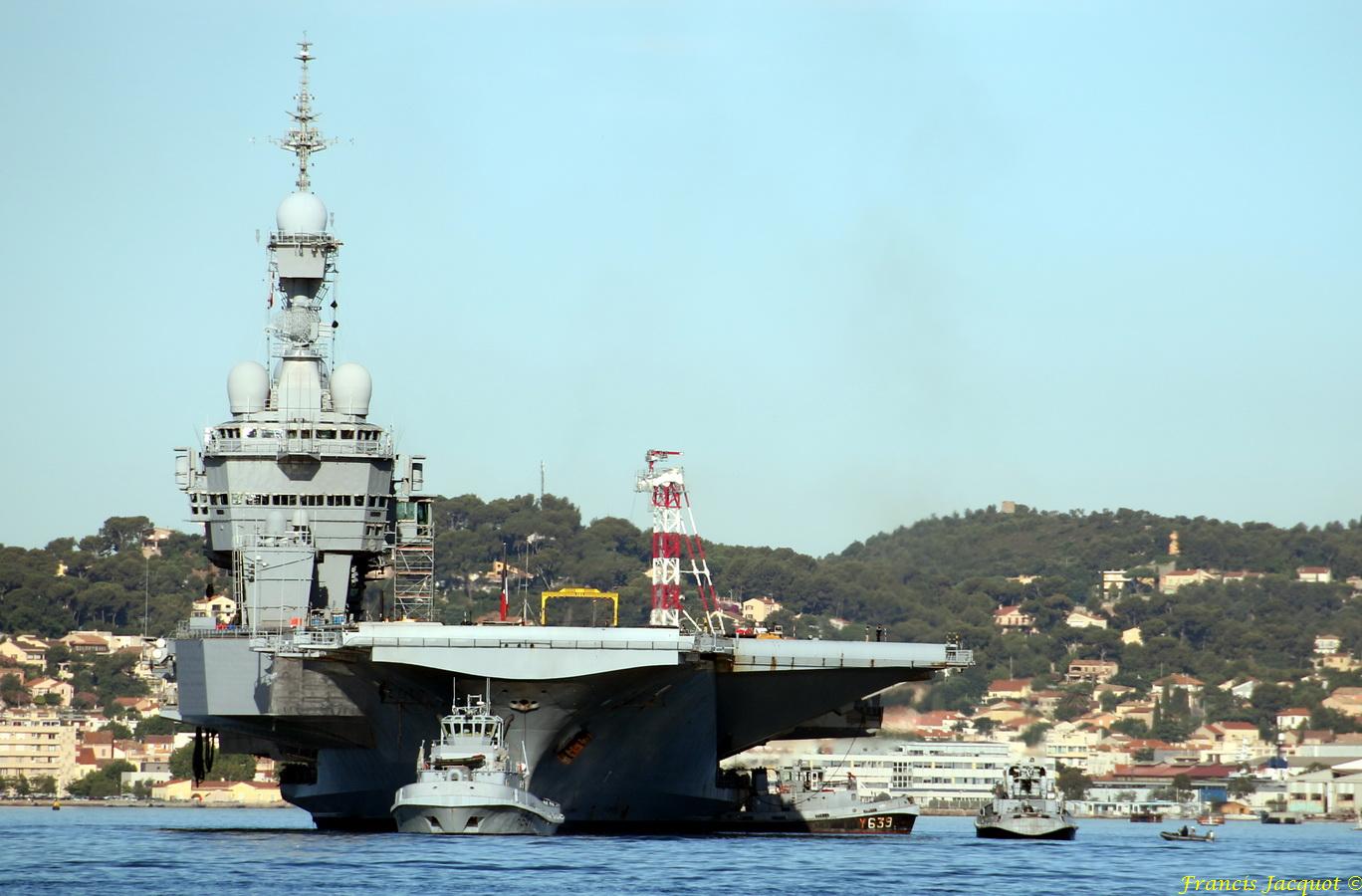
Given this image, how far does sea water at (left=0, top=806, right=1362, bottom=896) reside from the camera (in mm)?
37344

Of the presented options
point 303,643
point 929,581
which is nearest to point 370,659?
point 303,643

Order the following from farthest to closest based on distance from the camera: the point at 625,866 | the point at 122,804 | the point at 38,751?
the point at 38,751, the point at 122,804, the point at 625,866

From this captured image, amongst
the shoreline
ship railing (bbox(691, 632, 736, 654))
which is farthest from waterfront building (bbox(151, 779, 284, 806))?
ship railing (bbox(691, 632, 736, 654))

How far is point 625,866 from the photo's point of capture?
40.3 metres

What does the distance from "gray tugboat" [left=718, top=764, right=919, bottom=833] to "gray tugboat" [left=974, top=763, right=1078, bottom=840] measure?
547 cm

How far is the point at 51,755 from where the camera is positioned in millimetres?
132250

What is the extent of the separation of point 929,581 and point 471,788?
88792 millimetres

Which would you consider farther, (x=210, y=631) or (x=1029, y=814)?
(x=1029, y=814)

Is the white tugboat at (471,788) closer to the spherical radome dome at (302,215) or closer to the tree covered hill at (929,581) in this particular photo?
the spherical radome dome at (302,215)

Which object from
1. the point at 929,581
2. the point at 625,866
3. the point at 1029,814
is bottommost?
the point at 625,866

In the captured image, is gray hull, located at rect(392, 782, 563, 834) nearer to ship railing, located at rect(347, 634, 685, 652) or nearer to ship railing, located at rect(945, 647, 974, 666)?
ship railing, located at rect(347, 634, 685, 652)

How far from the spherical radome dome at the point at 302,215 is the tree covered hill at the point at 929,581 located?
6580cm

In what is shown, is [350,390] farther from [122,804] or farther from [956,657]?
[122,804]

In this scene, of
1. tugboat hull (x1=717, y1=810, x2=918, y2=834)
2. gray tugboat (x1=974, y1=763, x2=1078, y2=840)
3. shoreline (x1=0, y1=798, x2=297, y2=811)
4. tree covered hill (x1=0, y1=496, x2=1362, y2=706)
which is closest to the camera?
gray tugboat (x1=974, y1=763, x2=1078, y2=840)
